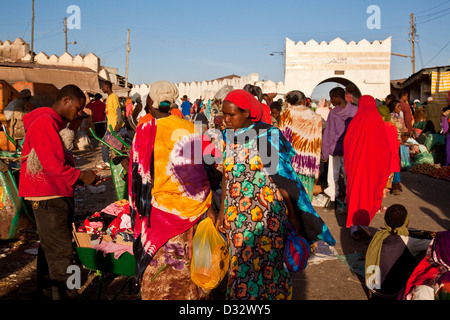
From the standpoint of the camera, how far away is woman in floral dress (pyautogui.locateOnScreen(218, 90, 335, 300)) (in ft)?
8.66

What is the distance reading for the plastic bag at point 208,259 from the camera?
2.47 meters

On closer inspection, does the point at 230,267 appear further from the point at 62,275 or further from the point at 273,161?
the point at 62,275

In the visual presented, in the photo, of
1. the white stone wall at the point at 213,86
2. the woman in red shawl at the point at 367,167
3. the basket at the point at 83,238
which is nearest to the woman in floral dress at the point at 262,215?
the basket at the point at 83,238

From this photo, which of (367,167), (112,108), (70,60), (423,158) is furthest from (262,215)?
(70,60)

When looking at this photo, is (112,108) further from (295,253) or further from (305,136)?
(295,253)

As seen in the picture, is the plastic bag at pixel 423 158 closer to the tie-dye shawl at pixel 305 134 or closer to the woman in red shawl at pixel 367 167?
Answer: the tie-dye shawl at pixel 305 134

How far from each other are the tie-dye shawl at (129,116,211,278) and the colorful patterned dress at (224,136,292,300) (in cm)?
29

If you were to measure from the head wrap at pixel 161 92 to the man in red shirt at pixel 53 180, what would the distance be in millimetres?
850

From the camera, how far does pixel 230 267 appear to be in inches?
108

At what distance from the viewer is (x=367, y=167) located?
5.30 m

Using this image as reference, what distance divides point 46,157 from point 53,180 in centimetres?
19

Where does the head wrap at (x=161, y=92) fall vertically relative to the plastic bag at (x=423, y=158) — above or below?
above

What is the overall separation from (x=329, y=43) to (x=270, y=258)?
26.3m

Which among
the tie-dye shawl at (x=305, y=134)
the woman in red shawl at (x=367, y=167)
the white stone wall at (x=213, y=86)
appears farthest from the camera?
the white stone wall at (x=213, y=86)
